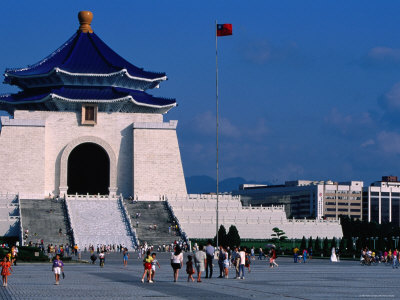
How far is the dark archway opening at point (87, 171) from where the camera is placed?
286 feet

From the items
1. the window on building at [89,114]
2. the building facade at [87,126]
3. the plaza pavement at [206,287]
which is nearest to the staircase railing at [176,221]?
the building facade at [87,126]

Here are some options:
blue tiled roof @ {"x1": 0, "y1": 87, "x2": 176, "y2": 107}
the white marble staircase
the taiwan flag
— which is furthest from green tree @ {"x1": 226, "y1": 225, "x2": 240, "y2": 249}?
blue tiled roof @ {"x1": 0, "y1": 87, "x2": 176, "y2": 107}

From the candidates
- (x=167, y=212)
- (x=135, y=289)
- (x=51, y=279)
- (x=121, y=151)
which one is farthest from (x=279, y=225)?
(x=135, y=289)

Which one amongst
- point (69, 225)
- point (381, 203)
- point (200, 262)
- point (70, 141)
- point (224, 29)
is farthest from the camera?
point (381, 203)

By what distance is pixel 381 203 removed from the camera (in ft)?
534

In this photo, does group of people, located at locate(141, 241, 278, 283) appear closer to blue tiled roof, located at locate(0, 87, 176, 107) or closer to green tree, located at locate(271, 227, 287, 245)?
green tree, located at locate(271, 227, 287, 245)

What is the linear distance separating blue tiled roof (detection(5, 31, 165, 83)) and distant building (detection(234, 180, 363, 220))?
70964 mm

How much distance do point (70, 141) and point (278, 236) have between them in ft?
62.6

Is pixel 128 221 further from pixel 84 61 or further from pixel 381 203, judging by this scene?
pixel 381 203

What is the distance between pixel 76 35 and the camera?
87.9 m

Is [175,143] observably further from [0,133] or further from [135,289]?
[135,289]

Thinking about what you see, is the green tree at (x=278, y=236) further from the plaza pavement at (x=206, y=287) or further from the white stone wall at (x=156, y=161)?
the plaza pavement at (x=206, y=287)

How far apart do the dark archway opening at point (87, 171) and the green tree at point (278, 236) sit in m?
17.1

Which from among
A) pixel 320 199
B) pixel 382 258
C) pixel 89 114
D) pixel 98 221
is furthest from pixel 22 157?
pixel 320 199
